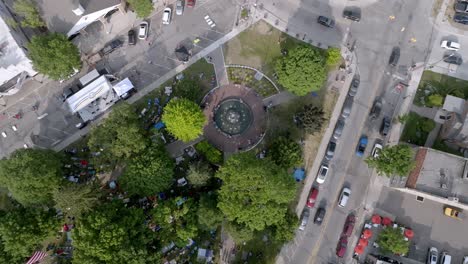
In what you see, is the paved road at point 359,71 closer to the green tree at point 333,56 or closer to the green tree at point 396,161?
the green tree at point 333,56

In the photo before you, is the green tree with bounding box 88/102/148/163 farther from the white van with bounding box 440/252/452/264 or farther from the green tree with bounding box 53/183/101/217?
the white van with bounding box 440/252/452/264

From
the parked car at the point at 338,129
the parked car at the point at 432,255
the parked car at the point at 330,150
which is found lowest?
the parked car at the point at 432,255

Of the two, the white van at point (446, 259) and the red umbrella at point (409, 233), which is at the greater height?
the red umbrella at point (409, 233)

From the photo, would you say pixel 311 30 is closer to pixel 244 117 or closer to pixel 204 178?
pixel 244 117

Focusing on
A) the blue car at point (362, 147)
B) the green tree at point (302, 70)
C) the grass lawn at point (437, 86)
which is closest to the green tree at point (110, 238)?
the green tree at point (302, 70)

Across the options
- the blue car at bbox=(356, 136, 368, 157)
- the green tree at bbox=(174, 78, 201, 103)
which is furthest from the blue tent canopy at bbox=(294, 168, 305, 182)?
the green tree at bbox=(174, 78, 201, 103)

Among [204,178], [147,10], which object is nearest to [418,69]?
[204,178]

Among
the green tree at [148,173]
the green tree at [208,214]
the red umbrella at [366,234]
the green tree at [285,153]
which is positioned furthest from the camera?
the red umbrella at [366,234]
